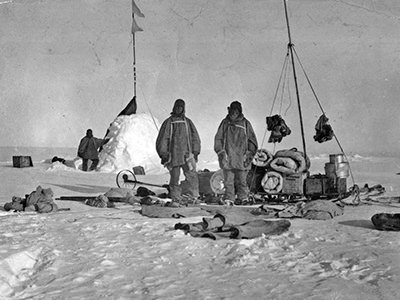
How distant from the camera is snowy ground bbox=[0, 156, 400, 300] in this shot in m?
2.93

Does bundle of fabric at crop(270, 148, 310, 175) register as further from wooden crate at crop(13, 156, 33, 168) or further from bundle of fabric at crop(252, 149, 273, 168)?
wooden crate at crop(13, 156, 33, 168)

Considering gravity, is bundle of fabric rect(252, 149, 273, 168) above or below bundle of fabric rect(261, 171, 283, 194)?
above

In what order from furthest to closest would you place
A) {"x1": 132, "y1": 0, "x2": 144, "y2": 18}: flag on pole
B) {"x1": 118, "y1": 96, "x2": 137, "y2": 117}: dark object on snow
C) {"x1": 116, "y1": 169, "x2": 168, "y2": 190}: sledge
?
{"x1": 118, "y1": 96, "x2": 137, "y2": 117}: dark object on snow → {"x1": 132, "y1": 0, "x2": 144, "y2": 18}: flag on pole → {"x1": 116, "y1": 169, "x2": 168, "y2": 190}: sledge

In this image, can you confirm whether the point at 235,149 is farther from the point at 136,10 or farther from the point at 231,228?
the point at 136,10

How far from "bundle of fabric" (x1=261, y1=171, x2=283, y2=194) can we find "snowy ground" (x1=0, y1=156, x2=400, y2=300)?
274 centimetres

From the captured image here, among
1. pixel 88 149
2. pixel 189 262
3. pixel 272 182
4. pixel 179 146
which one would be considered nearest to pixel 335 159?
pixel 272 182

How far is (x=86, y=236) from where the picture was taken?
4.66 meters

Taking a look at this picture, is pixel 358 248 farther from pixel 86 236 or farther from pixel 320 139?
pixel 320 139

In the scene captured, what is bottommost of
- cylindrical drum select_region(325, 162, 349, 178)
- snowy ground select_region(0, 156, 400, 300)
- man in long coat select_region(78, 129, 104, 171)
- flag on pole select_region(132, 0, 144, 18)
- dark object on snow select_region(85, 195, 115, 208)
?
snowy ground select_region(0, 156, 400, 300)

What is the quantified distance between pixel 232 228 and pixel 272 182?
3.95m

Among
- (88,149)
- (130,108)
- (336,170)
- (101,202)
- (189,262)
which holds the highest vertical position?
(130,108)

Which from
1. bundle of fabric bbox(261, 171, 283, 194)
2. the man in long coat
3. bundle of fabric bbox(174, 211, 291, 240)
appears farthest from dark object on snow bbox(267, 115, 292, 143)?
the man in long coat

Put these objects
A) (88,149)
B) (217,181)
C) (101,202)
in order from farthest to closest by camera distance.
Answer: (88,149)
(217,181)
(101,202)

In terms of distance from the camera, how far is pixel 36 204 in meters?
6.83
